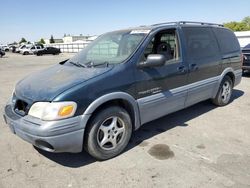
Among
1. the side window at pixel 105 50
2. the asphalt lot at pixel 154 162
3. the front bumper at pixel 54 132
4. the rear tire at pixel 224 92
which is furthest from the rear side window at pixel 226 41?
the front bumper at pixel 54 132

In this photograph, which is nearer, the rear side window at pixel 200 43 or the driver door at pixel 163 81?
the driver door at pixel 163 81

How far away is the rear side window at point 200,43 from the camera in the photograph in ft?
15.3

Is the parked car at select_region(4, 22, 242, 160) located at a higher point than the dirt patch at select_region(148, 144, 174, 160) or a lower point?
higher

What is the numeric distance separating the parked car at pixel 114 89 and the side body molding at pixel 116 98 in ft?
0.04

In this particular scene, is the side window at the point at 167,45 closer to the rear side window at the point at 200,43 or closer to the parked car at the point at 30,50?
the rear side window at the point at 200,43

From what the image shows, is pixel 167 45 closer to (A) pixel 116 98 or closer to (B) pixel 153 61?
(B) pixel 153 61

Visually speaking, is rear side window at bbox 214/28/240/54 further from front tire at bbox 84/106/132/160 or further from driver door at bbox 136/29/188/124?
front tire at bbox 84/106/132/160

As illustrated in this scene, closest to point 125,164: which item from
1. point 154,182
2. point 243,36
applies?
point 154,182

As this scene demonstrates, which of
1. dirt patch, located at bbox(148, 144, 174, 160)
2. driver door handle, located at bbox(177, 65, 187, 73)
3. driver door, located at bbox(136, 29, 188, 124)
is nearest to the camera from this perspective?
dirt patch, located at bbox(148, 144, 174, 160)

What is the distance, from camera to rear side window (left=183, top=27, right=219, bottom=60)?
184 inches

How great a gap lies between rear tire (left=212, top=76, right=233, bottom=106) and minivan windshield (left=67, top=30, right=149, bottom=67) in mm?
2659

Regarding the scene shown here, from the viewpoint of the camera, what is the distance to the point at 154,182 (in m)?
3.00

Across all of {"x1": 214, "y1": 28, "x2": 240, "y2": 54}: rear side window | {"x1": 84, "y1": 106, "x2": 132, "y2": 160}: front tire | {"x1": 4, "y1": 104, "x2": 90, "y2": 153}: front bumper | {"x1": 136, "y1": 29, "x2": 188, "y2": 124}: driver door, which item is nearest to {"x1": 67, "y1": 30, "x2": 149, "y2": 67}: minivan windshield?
{"x1": 136, "y1": 29, "x2": 188, "y2": 124}: driver door

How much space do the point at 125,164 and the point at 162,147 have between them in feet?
2.50
